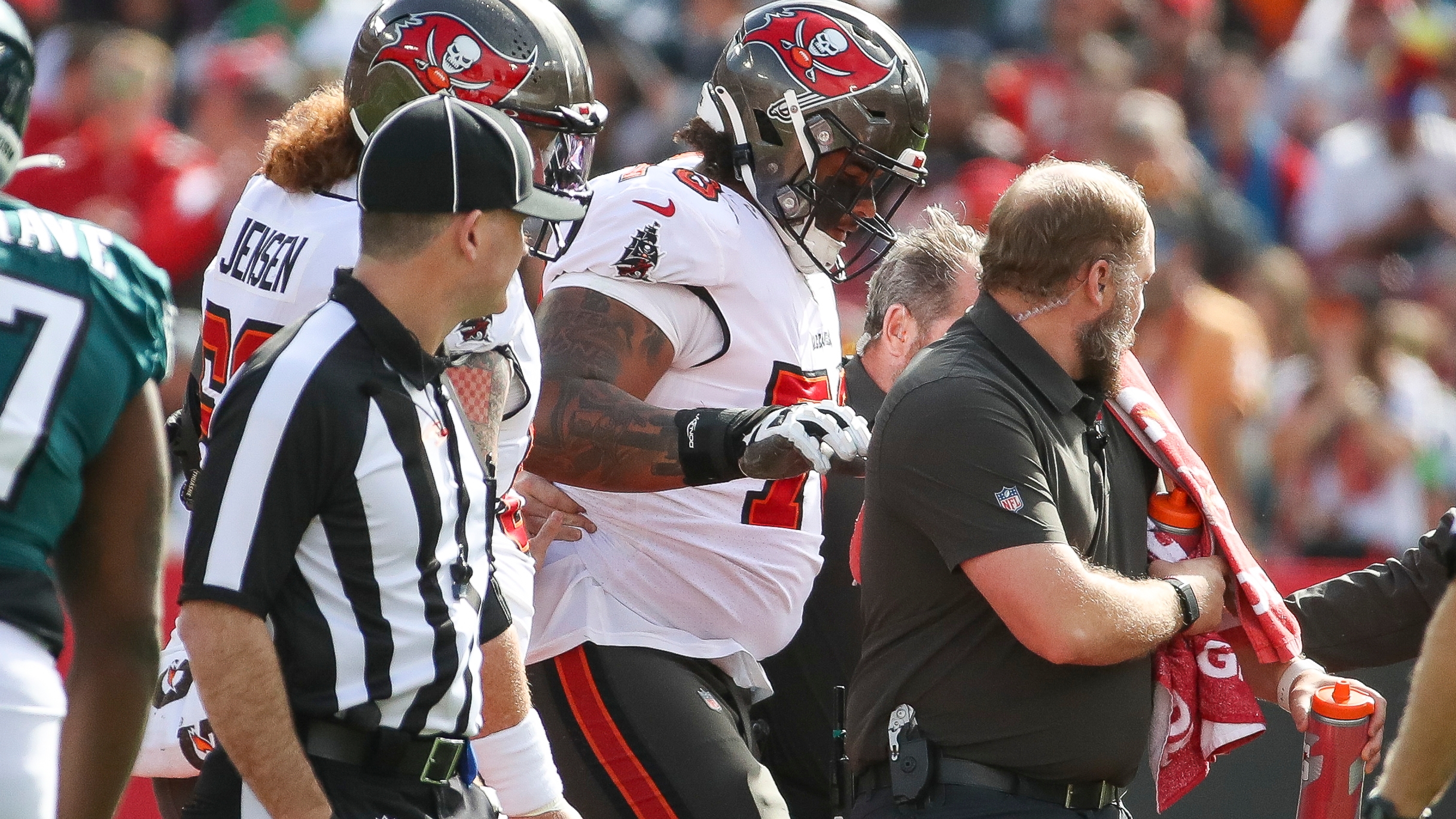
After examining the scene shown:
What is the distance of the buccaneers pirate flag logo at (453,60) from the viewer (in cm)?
347

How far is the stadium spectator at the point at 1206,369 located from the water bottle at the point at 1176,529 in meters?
4.14

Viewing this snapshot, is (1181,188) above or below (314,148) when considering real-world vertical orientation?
below

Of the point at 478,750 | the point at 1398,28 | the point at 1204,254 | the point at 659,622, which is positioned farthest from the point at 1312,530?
the point at 478,750

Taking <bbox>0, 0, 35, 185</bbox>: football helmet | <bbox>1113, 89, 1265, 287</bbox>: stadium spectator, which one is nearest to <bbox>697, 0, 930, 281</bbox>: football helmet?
<bbox>0, 0, 35, 185</bbox>: football helmet

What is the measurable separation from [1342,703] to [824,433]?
3.82ft

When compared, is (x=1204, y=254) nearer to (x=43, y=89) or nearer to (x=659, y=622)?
(x=659, y=622)

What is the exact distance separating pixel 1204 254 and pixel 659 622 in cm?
537

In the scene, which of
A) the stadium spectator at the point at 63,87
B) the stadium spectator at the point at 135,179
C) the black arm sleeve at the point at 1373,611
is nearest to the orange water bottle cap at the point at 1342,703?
the black arm sleeve at the point at 1373,611

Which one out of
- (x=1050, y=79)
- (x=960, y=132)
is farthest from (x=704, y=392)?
(x=1050, y=79)

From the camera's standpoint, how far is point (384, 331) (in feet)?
8.43

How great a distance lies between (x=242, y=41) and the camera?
377 inches

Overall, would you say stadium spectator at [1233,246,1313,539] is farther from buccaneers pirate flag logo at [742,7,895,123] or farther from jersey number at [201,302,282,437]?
jersey number at [201,302,282,437]

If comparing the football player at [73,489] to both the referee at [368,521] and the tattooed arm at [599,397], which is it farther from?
the tattooed arm at [599,397]

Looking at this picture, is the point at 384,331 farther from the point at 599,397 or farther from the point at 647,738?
the point at 647,738
